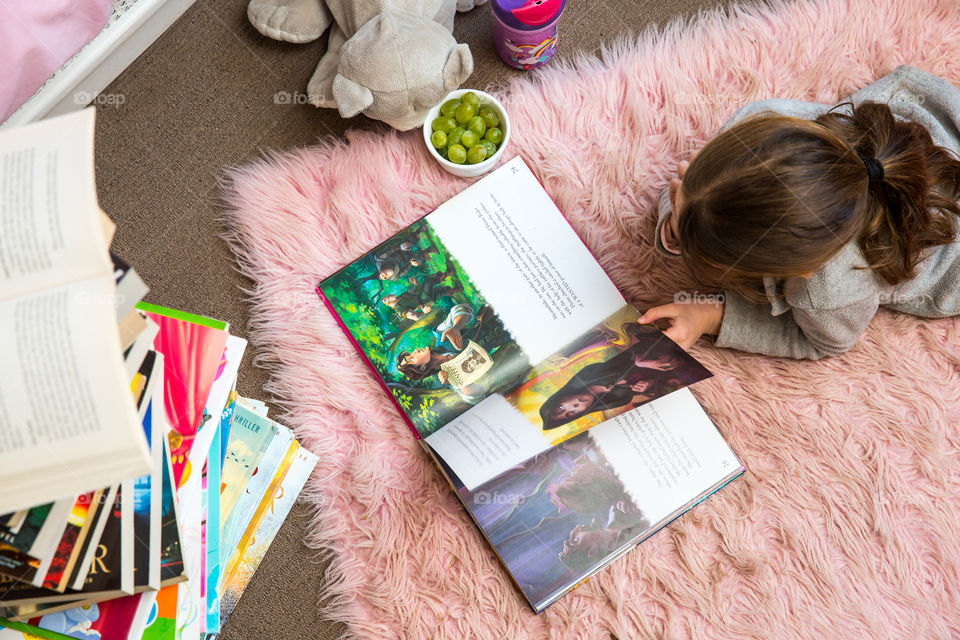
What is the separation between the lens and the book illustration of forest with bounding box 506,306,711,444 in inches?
29.7

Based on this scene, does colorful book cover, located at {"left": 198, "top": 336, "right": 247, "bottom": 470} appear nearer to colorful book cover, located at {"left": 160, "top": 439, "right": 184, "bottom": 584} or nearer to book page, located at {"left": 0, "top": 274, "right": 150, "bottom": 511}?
colorful book cover, located at {"left": 160, "top": 439, "right": 184, "bottom": 584}

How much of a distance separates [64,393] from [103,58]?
604 millimetres

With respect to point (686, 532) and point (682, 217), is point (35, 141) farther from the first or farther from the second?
point (686, 532)

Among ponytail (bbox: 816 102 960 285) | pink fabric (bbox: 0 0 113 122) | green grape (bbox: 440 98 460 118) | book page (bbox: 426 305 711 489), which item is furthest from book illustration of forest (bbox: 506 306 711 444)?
pink fabric (bbox: 0 0 113 122)

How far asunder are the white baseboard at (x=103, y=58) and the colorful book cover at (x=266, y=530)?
0.56m

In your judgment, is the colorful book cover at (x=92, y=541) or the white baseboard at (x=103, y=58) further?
the white baseboard at (x=103, y=58)

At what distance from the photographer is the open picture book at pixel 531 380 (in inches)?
30.4

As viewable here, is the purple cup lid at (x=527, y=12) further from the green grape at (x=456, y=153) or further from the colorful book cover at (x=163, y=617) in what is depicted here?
the colorful book cover at (x=163, y=617)

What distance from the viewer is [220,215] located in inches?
35.0

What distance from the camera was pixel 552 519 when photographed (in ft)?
2.55

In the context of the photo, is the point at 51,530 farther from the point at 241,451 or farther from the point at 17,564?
the point at 241,451

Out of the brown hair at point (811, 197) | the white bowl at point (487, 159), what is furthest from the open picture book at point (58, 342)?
the brown hair at point (811, 197)

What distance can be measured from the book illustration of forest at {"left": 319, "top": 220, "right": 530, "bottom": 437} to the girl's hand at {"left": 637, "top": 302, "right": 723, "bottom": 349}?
0.18 metres

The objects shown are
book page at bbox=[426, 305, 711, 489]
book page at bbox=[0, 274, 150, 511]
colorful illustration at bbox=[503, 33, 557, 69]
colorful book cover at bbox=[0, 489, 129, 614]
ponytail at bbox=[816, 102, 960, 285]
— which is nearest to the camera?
book page at bbox=[0, 274, 150, 511]
